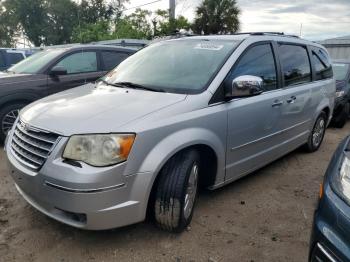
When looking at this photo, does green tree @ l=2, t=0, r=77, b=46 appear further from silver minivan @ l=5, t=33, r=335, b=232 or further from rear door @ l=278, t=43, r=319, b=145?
silver minivan @ l=5, t=33, r=335, b=232

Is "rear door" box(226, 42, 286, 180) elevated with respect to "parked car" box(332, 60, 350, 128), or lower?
elevated

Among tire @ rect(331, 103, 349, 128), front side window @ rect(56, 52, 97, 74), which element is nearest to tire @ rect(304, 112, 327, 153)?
tire @ rect(331, 103, 349, 128)

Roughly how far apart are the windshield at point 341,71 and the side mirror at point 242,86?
623 cm

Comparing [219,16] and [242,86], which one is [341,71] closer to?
[242,86]

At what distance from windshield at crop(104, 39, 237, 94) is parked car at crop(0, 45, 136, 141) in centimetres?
228

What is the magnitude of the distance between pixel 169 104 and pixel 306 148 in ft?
11.2

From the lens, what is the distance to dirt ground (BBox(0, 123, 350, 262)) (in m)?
2.88

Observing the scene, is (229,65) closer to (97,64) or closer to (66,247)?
(66,247)

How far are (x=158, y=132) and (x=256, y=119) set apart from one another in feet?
4.60

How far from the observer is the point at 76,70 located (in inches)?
255

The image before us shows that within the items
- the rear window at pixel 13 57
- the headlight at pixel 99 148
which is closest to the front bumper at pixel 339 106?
the headlight at pixel 99 148

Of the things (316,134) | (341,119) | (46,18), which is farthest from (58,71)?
(46,18)

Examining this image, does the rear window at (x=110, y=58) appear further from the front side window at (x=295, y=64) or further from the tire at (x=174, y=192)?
the tire at (x=174, y=192)

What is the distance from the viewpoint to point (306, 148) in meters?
5.69
